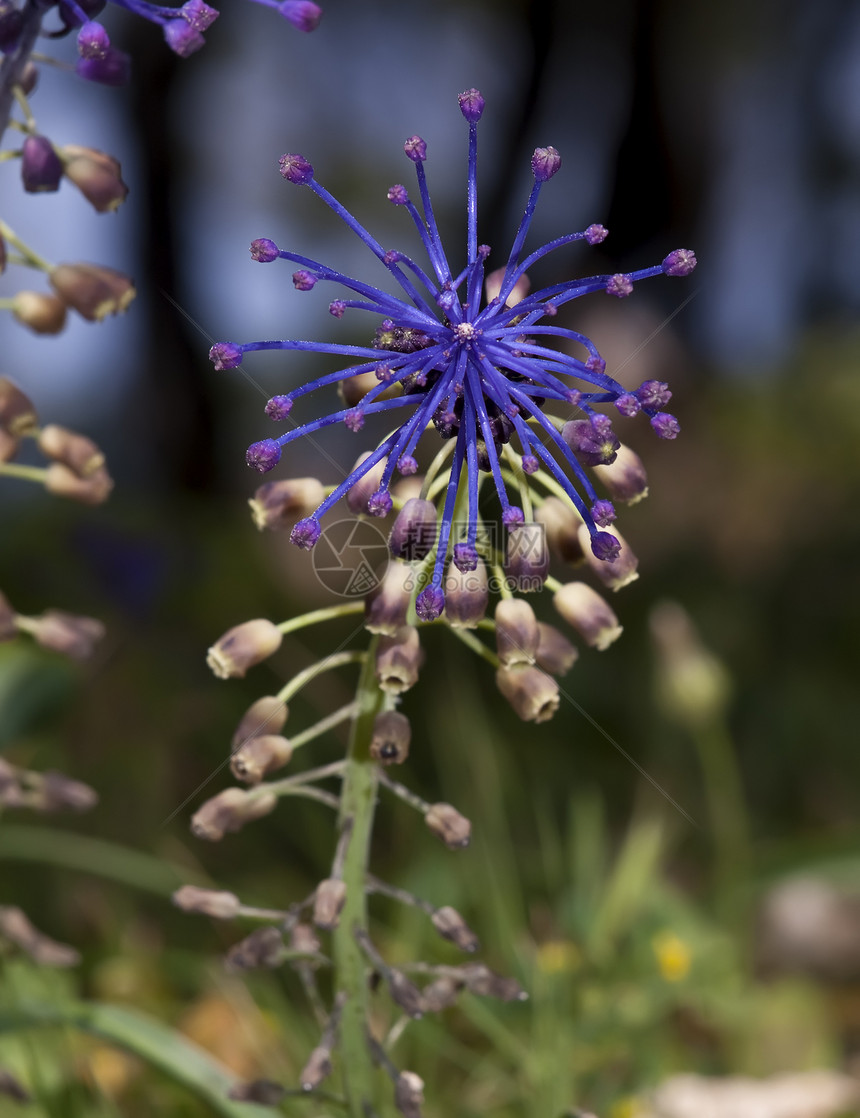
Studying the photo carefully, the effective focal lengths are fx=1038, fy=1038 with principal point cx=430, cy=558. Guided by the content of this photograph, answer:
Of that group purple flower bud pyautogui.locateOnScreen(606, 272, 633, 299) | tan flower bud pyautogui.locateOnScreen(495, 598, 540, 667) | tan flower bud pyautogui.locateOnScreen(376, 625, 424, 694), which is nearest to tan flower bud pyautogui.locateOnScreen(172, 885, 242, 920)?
tan flower bud pyautogui.locateOnScreen(376, 625, 424, 694)

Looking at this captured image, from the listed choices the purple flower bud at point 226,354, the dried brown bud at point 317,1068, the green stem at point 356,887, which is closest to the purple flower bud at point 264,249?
the purple flower bud at point 226,354

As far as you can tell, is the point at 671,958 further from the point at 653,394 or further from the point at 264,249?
the point at 264,249

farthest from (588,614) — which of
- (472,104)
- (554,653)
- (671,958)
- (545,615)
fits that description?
(545,615)

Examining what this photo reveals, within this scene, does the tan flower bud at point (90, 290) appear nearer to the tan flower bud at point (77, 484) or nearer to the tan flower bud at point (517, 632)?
the tan flower bud at point (77, 484)

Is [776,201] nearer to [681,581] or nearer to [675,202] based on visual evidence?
[675,202]

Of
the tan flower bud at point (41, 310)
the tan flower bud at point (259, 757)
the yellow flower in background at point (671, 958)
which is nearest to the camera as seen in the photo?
the tan flower bud at point (259, 757)

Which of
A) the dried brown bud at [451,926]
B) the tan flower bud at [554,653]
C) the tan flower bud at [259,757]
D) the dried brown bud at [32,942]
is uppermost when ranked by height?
the tan flower bud at [554,653]

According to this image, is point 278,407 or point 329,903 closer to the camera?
point 278,407

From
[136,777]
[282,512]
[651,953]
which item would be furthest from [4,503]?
[282,512]
